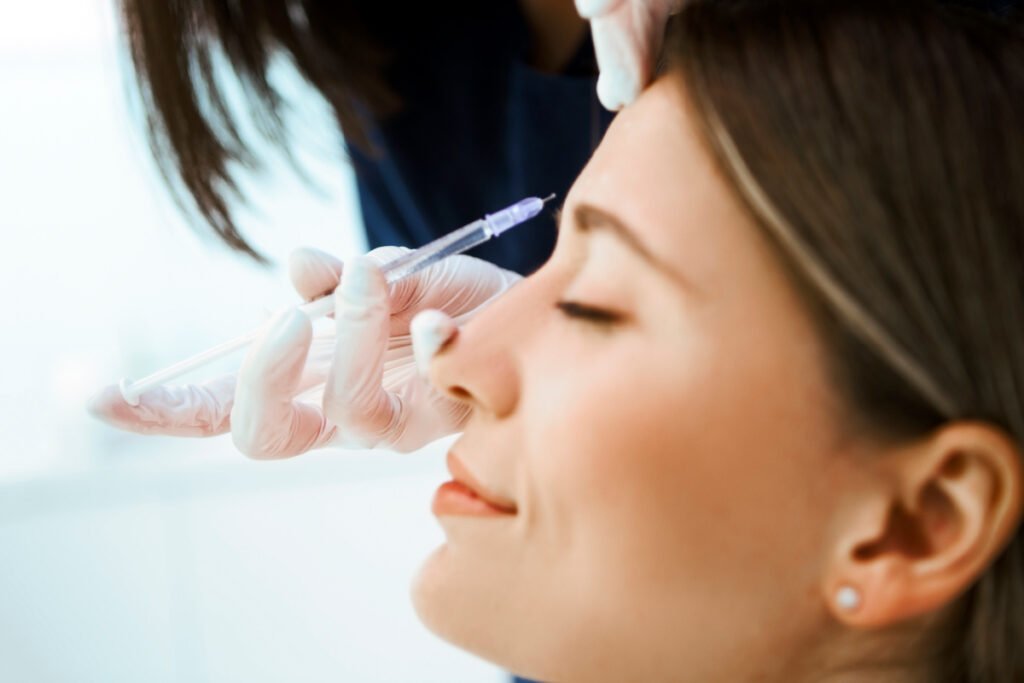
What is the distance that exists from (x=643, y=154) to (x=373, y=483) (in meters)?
1.26

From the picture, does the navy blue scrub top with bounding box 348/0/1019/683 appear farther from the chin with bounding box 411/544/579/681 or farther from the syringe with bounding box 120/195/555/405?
the chin with bounding box 411/544/579/681

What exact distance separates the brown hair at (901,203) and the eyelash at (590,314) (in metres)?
0.12

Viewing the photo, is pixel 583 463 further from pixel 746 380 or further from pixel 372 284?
pixel 372 284

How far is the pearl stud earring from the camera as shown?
705 mm

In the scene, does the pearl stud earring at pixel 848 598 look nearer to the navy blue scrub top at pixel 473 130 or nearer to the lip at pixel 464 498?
the lip at pixel 464 498

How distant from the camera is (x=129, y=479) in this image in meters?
1.92

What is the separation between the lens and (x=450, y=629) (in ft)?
2.64

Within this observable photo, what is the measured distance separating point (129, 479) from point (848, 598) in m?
1.52

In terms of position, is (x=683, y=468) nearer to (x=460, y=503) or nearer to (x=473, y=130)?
(x=460, y=503)

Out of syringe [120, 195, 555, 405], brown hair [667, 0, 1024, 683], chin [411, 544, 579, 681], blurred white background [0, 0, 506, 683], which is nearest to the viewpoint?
brown hair [667, 0, 1024, 683]

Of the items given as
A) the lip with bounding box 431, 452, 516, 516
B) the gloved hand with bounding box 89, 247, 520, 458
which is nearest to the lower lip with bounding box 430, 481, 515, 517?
the lip with bounding box 431, 452, 516, 516

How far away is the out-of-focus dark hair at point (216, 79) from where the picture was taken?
0.99 meters

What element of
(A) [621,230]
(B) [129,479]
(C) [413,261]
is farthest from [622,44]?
(B) [129,479]

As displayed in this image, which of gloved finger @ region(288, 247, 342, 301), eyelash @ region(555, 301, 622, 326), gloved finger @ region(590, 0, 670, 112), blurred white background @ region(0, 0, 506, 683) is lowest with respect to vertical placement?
blurred white background @ region(0, 0, 506, 683)
